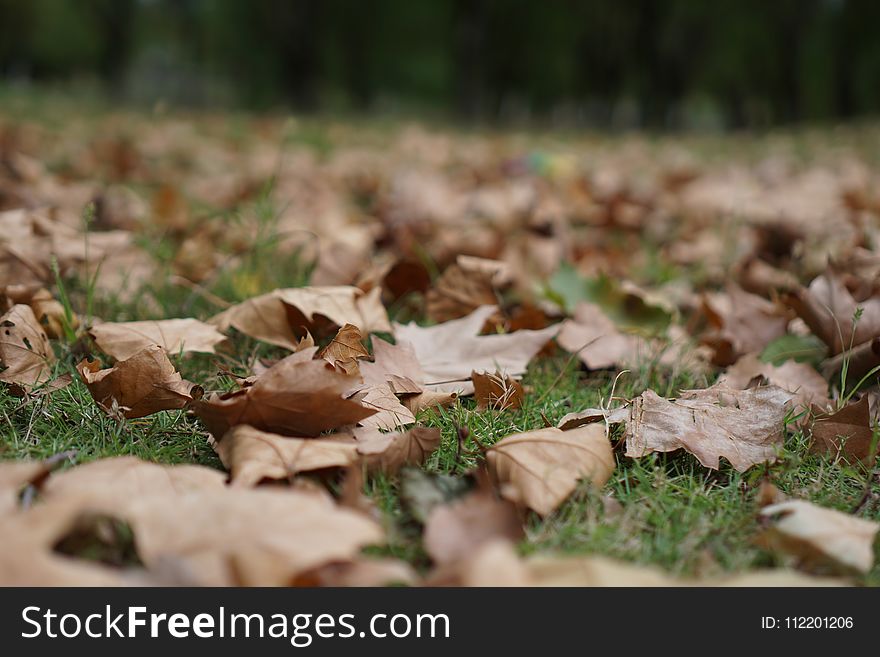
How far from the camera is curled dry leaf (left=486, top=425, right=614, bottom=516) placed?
0.88 meters

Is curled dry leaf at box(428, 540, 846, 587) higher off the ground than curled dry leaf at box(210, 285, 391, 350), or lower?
higher

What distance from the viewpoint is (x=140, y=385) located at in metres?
1.05

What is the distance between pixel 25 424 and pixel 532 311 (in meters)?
0.88

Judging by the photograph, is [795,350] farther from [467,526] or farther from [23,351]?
[23,351]

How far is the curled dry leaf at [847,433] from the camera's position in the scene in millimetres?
1038

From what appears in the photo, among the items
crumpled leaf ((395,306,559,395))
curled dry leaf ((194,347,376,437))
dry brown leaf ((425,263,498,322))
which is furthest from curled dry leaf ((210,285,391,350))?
curled dry leaf ((194,347,376,437))

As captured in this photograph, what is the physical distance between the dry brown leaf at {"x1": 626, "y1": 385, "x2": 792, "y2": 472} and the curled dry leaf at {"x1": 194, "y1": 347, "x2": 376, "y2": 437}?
0.38 m

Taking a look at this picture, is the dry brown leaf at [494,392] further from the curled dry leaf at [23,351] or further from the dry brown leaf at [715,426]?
the curled dry leaf at [23,351]

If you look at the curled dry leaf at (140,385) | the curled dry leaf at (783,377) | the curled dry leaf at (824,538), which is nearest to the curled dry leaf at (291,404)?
the curled dry leaf at (140,385)

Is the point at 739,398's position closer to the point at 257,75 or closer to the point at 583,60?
the point at 583,60

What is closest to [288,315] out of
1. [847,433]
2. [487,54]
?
[847,433]

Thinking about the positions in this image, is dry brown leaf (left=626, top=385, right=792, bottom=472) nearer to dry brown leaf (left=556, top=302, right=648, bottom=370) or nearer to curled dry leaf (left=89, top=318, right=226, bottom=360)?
dry brown leaf (left=556, top=302, right=648, bottom=370)

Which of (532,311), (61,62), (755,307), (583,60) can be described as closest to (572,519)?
(532,311)

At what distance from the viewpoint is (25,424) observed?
104 centimetres
